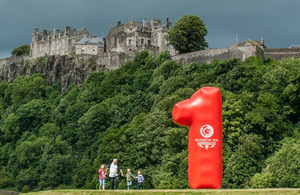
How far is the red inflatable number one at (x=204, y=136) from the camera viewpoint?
26.4m

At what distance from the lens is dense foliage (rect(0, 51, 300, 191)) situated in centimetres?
4809

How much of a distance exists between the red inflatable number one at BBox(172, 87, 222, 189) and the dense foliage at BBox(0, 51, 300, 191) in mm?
17336

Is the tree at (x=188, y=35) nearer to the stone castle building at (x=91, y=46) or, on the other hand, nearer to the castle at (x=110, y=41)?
the castle at (x=110, y=41)

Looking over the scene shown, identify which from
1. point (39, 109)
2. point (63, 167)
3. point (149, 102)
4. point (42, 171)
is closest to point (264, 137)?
point (149, 102)

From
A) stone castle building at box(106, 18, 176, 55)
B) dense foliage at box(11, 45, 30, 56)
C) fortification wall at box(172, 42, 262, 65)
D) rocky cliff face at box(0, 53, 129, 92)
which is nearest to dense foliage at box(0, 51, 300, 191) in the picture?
rocky cliff face at box(0, 53, 129, 92)

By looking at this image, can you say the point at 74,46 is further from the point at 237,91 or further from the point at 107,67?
the point at 237,91

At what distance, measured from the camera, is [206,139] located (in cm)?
2677

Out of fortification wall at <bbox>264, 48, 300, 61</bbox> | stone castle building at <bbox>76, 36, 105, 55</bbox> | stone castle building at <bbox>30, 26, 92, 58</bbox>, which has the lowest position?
fortification wall at <bbox>264, 48, 300, 61</bbox>

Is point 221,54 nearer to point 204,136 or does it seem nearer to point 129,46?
point 129,46

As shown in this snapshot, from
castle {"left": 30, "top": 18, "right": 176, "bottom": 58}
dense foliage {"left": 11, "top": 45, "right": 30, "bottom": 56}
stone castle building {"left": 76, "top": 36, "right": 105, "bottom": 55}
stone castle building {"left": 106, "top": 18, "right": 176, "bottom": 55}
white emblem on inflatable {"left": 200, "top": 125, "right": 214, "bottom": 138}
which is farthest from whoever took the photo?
dense foliage {"left": 11, "top": 45, "right": 30, "bottom": 56}

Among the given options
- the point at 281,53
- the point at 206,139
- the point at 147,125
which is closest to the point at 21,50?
the point at 281,53

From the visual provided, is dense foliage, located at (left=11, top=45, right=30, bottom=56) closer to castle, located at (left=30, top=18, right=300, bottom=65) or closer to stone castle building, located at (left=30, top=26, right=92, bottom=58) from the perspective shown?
stone castle building, located at (left=30, top=26, right=92, bottom=58)

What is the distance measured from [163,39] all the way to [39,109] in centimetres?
2743

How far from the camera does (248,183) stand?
149 ft
